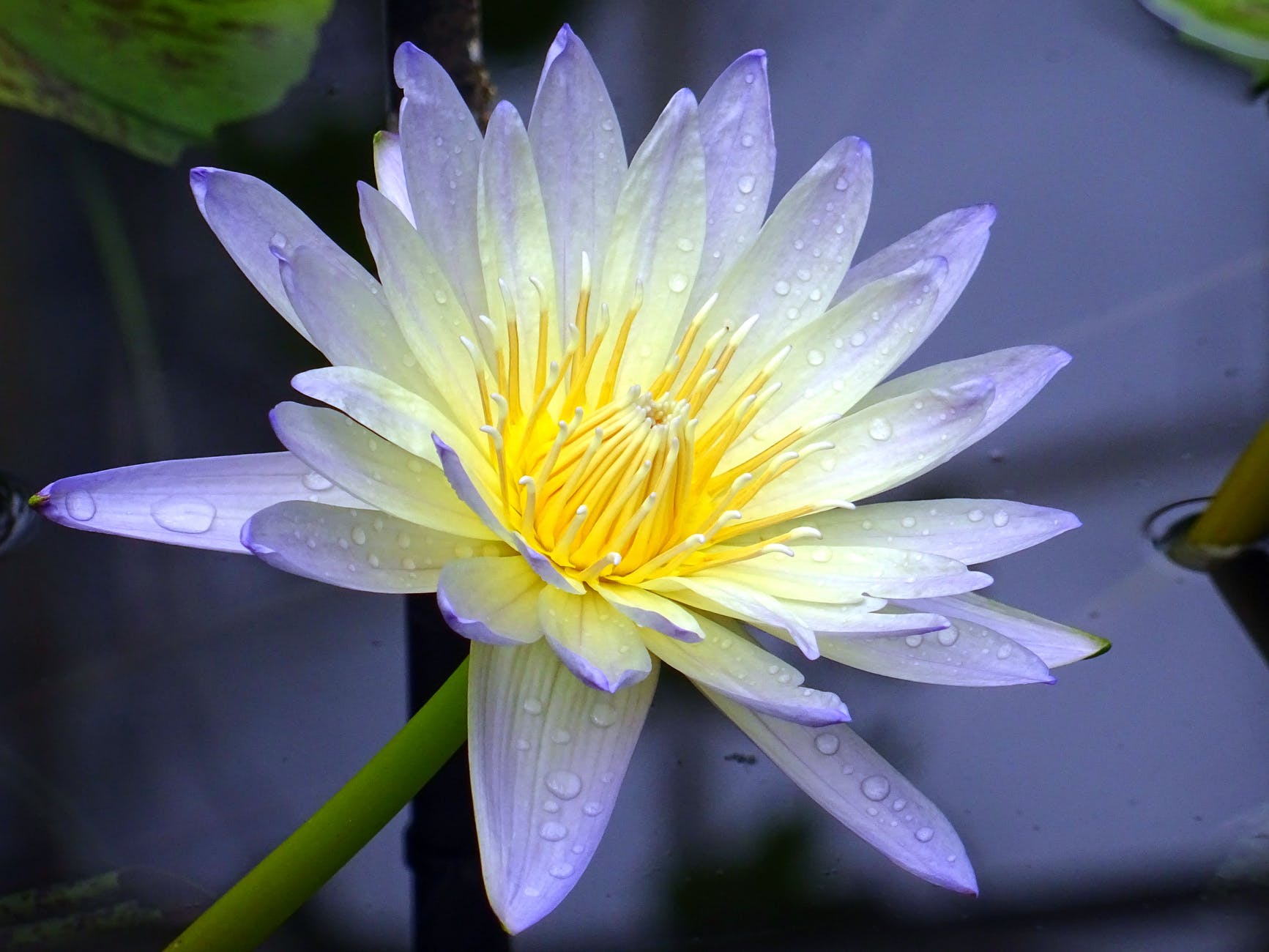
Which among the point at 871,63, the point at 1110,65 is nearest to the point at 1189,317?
the point at 1110,65

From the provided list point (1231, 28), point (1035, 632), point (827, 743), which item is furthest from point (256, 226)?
point (1231, 28)

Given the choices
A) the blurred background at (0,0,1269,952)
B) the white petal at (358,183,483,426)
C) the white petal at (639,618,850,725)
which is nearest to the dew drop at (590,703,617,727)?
the white petal at (639,618,850,725)

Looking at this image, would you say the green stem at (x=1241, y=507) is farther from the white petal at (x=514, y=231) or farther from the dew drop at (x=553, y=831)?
the dew drop at (x=553, y=831)

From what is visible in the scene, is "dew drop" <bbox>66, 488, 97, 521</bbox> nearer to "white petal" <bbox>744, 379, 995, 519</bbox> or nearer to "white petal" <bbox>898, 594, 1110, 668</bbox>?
"white petal" <bbox>744, 379, 995, 519</bbox>

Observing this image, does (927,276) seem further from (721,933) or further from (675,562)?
(721,933)

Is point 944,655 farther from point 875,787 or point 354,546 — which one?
point 354,546

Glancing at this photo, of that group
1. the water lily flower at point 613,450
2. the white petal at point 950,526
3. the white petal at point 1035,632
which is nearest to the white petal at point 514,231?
the water lily flower at point 613,450

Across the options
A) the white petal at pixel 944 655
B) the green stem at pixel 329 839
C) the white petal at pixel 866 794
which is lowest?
the green stem at pixel 329 839

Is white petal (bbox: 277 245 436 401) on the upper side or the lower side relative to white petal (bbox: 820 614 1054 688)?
upper
